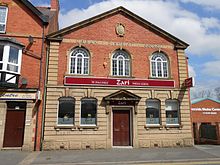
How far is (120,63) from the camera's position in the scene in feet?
50.1

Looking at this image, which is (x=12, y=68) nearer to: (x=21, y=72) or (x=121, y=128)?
(x=21, y=72)

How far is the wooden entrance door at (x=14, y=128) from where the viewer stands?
12812mm

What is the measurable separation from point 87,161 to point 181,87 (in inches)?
371

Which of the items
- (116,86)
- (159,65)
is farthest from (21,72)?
(159,65)

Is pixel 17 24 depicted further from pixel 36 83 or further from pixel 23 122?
pixel 23 122

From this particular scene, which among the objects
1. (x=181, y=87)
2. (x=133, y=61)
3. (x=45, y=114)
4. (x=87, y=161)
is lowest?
(x=87, y=161)

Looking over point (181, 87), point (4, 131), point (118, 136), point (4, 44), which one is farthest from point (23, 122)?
point (181, 87)

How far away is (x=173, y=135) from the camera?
47.5 ft

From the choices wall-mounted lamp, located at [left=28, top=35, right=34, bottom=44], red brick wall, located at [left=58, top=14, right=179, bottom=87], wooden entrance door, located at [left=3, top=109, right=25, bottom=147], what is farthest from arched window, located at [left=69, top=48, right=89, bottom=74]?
wooden entrance door, located at [left=3, top=109, right=25, bottom=147]

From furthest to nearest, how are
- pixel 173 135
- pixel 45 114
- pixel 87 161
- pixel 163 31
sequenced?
pixel 163 31, pixel 173 135, pixel 45 114, pixel 87 161

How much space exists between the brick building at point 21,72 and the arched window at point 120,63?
523 cm

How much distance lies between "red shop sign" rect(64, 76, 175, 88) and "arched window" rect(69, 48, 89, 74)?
72cm

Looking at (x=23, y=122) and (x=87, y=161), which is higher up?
(x=23, y=122)

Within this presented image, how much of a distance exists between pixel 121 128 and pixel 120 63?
494 cm
